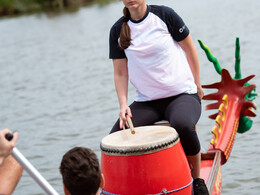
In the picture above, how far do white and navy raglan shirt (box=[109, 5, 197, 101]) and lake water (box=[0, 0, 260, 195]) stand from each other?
1.58 metres

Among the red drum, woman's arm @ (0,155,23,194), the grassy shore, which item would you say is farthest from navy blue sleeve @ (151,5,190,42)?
the grassy shore

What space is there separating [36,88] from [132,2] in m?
7.88

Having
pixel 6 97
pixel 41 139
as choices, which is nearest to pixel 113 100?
pixel 41 139

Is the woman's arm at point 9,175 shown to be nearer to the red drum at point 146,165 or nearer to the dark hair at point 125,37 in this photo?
the red drum at point 146,165

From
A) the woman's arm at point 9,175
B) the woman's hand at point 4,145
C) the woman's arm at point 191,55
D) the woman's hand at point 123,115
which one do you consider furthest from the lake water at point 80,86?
the woman's hand at point 4,145

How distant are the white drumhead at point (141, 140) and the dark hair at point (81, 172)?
0.65 meters

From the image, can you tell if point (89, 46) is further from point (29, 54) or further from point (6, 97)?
point (6, 97)

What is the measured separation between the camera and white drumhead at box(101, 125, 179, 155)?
326 cm

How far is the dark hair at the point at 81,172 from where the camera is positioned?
102 inches

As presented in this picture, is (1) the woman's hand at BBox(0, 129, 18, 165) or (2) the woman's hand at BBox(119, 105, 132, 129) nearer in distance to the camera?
(1) the woman's hand at BBox(0, 129, 18, 165)

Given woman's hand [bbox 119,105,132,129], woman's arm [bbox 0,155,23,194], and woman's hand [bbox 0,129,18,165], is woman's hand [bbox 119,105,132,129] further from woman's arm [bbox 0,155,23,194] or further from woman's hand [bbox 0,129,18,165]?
woman's hand [bbox 0,129,18,165]

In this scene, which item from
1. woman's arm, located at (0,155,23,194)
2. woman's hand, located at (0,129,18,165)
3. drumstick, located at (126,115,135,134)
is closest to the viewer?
woman's hand, located at (0,129,18,165)

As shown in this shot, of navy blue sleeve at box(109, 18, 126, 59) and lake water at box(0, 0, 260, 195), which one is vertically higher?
navy blue sleeve at box(109, 18, 126, 59)

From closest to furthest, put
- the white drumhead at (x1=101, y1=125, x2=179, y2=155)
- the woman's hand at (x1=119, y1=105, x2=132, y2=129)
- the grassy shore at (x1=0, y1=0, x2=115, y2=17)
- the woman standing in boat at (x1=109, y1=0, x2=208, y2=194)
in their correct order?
1. the white drumhead at (x1=101, y1=125, x2=179, y2=155)
2. the woman's hand at (x1=119, y1=105, x2=132, y2=129)
3. the woman standing in boat at (x1=109, y1=0, x2=208, y2=194)
4. the grassy shore at (x1=0, y1=0, x2=115, y2=17)
